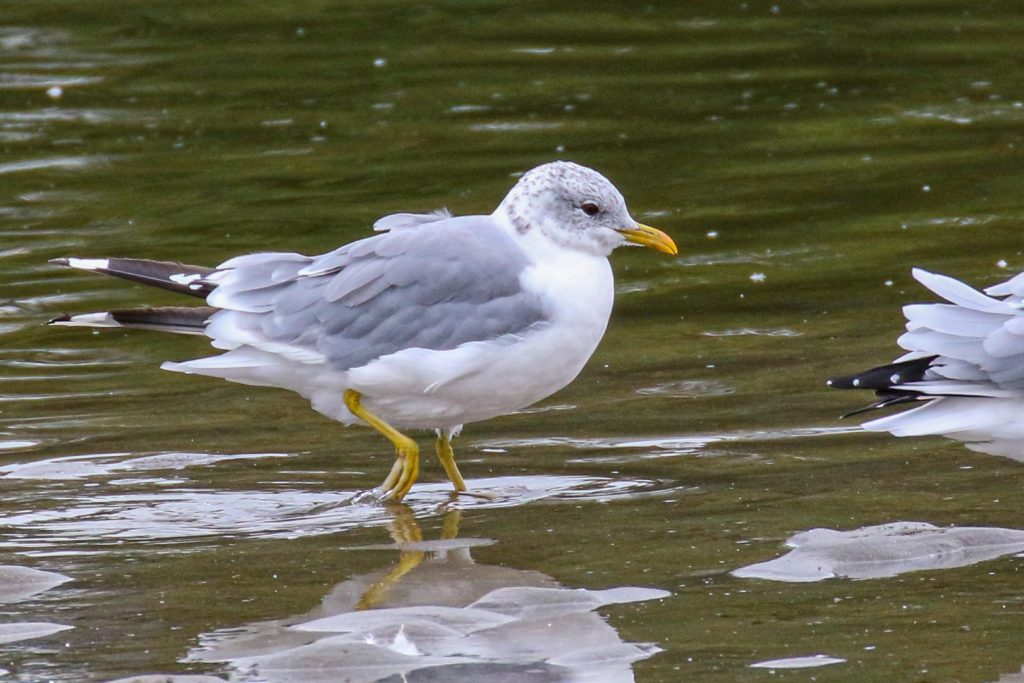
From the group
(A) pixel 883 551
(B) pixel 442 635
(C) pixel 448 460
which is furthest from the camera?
(C) pixel 448 460

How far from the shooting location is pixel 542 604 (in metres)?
4.75

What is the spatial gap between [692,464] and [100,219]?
5.50 metres

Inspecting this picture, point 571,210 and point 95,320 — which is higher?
point 571,210

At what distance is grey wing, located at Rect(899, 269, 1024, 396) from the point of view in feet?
17.2

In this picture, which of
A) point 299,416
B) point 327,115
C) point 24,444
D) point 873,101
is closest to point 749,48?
point 873,101

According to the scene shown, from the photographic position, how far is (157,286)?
241 inches

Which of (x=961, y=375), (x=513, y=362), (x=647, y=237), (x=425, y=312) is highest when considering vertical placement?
(x=647, y=237)

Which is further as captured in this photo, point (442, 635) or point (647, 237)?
point (647, 237)

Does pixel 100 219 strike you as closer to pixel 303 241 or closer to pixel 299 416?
pixel 303 241

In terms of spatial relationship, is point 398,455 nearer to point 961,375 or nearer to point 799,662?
point 961,375

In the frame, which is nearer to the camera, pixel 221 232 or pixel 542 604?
pixel 542 604

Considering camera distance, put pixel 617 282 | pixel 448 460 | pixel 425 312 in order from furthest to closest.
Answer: pixel 617 282 < pixel 448 460 < pixel 425 312

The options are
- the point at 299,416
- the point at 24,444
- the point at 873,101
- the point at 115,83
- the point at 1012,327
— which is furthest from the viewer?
the point at 115,83

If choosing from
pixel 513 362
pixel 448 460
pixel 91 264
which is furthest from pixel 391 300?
pixel 91 264
